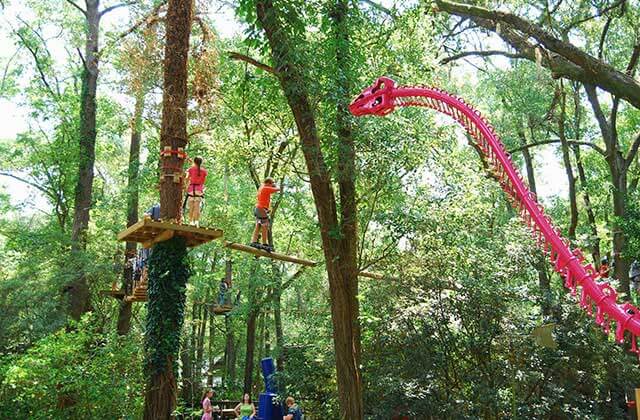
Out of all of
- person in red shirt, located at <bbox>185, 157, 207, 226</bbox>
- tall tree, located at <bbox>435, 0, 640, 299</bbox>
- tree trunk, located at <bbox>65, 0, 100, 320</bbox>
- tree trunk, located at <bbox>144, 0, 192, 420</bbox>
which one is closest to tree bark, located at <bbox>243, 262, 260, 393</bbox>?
tree trunk, located at <bbox>65, 0, 100, 320</bbox>

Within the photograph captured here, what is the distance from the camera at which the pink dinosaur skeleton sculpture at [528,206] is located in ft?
14.0

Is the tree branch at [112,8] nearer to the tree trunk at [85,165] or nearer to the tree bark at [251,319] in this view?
the tree trunk at [85,165]

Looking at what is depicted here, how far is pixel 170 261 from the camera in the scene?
31.8 ft

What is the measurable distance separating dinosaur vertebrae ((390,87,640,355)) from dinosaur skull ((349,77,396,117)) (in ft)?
0.55

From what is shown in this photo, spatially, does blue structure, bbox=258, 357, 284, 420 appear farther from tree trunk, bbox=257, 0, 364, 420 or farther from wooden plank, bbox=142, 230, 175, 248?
wooden plank, bbox=142, 230, 175, 248

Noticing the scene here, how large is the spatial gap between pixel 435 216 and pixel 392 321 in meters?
2.06

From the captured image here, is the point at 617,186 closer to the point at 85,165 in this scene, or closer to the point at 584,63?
the point at 584,63

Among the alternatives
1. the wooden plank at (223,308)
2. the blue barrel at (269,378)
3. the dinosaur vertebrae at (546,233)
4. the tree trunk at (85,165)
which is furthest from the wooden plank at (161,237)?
the wooden plank at (223,308)

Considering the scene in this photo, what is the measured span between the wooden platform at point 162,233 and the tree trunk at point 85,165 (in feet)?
24.3

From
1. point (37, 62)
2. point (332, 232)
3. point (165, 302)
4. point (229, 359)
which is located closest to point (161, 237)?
point (165, 302)

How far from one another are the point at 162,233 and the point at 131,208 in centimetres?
973

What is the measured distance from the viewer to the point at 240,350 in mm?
33469

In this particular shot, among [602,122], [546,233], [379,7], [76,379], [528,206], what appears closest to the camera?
[546,233]

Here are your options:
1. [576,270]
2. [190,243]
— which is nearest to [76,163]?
[190,243]
